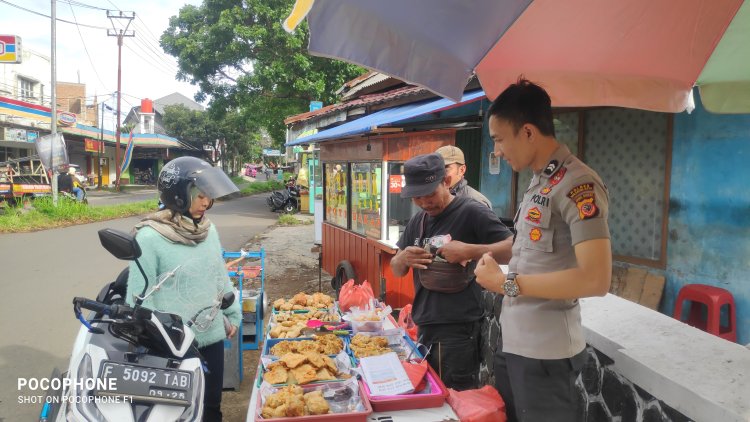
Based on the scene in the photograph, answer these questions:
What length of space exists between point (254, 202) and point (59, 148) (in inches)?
422

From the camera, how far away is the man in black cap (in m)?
2.68

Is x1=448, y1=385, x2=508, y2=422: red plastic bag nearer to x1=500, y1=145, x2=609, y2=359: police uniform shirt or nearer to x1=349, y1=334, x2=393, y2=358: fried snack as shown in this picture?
x1=500, y1=145, x2=609, y2=359: police uniform shirt

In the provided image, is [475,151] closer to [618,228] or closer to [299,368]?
[618,228]

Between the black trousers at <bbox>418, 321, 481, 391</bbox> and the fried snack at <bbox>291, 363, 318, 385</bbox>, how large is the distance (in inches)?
28.5

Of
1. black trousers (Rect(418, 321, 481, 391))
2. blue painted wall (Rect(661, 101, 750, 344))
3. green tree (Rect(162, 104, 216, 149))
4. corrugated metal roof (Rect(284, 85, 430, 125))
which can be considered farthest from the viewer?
green tree (Rect(162, 104, 216, 149))

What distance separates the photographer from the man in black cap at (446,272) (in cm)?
268

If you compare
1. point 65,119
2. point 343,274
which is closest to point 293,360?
point 343,274

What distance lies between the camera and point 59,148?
15320 millimetres

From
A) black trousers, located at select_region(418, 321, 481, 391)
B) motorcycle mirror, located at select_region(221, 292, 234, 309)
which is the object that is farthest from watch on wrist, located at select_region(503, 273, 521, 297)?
motorcycle mirror, located at select_region(221, 292, 234, 309)

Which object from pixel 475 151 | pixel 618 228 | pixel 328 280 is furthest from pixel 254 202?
pixel 618 228

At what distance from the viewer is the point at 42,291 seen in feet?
24.3

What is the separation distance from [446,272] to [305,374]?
3.08 ft

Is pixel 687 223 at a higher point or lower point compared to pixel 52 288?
higher

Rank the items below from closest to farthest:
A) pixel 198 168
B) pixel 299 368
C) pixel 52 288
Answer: pixel 299 368
pixel 198 168
pixel 52 288
